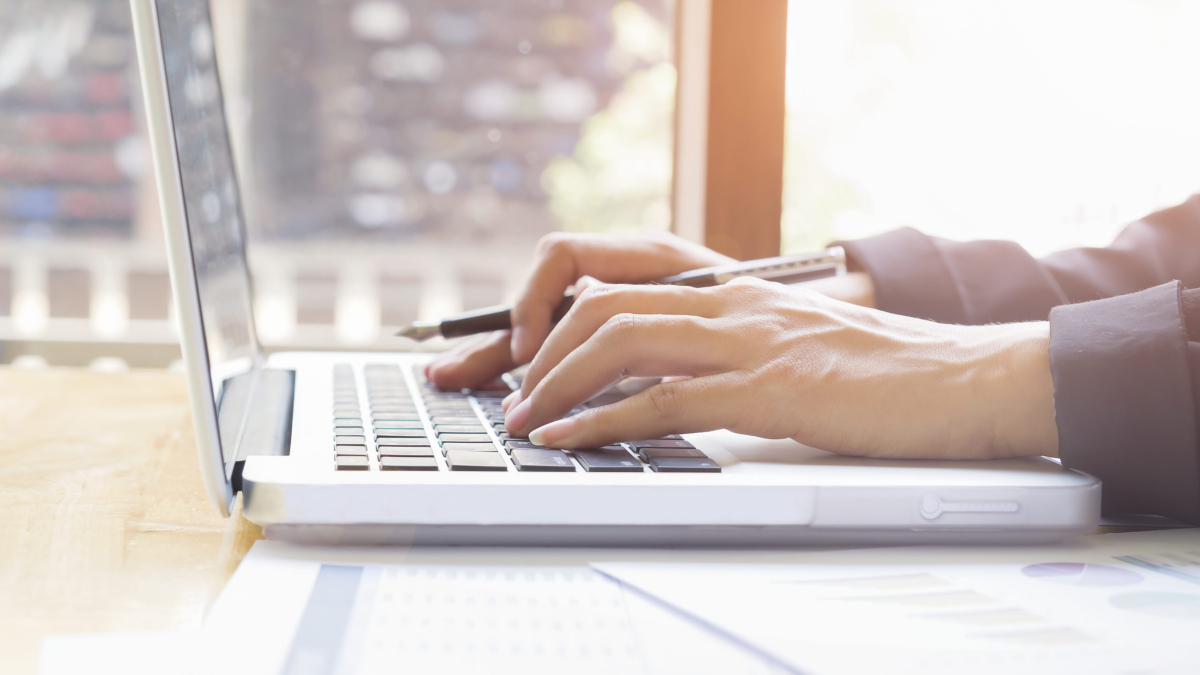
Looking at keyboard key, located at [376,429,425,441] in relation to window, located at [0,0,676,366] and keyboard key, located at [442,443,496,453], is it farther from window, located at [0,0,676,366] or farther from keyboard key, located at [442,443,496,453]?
window, located at [0,0,676,366]

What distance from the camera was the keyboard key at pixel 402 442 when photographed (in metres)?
0.41

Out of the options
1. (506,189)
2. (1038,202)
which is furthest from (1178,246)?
(506,189)

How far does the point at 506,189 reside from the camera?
7.56 m

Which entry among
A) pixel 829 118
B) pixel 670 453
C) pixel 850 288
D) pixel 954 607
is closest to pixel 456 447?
pixel 670 453

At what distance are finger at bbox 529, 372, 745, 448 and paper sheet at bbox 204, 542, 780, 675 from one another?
10cm

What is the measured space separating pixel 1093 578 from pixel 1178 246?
1.74 ft

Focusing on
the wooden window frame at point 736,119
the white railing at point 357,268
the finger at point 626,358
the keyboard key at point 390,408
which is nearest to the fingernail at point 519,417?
the finger at point 626,358

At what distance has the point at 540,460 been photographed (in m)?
0.40

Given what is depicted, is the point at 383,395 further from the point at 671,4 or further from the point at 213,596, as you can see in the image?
the point at 671,4

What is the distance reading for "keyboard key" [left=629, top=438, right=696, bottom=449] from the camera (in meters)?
0.45

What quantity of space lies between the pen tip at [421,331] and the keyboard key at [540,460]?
0.35m

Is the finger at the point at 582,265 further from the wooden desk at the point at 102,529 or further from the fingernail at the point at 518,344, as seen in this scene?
the wooden desk at the point at 102,529

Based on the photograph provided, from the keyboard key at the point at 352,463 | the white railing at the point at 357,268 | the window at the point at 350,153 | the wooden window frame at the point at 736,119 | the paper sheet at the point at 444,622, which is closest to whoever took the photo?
the paper sheet at the point at 444,622

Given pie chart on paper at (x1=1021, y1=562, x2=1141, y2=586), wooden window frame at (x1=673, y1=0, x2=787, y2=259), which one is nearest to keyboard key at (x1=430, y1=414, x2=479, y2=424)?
pie chart on paper at (x1=1021, y1=562, x2=1141, y2=586)
